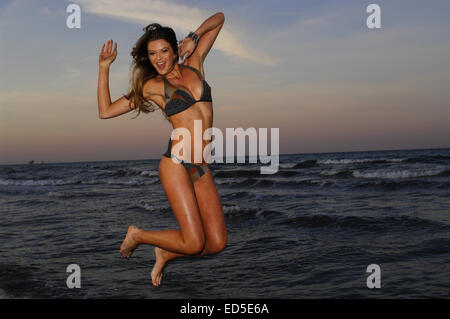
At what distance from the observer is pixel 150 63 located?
4.18 meters

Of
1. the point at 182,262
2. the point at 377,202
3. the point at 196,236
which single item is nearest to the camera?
the point at 196,236

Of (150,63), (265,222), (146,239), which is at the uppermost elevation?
(150,63)

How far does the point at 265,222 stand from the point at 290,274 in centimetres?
456

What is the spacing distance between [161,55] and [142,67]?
11.5 inches

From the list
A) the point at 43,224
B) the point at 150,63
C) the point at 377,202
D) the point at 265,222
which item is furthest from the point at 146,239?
the point at 377,202

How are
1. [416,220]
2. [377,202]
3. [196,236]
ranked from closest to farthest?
[196,236] < [416,220] < [377,202]

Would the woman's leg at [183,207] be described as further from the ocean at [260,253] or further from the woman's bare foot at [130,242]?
the ocean at [260,253]

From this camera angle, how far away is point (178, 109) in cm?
398

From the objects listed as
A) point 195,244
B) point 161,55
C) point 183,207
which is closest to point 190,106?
point 161,55

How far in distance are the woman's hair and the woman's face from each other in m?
0.06

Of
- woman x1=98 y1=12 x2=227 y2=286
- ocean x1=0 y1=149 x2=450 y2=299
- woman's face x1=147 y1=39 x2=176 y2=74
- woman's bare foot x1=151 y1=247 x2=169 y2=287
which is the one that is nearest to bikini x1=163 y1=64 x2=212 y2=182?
woman x1=98 y1=12 x2=227 y2=286

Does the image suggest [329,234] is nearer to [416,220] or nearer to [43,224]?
[416,220]

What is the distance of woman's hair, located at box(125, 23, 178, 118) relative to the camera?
13.2ft

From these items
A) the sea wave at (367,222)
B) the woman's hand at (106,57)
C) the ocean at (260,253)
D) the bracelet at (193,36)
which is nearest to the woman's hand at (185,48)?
the bracelet at (193,36)
